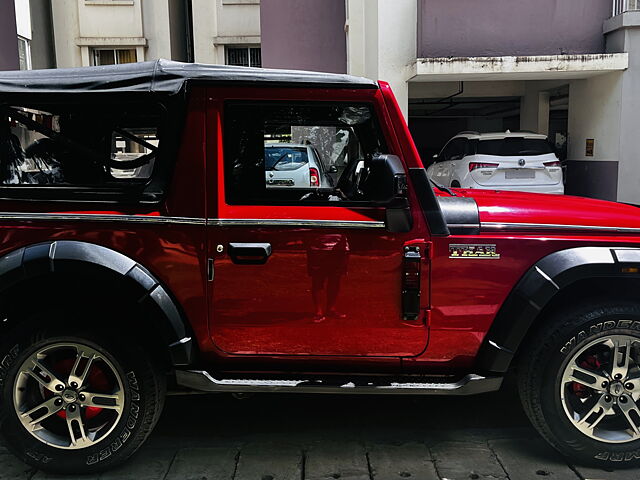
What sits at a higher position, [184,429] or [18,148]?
[18,148]

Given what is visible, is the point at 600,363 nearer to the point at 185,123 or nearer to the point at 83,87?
the point at 185,123

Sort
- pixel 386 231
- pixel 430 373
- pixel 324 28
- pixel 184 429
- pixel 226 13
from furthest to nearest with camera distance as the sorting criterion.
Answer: pixel 226 13
pixel 324 28
pixel 184 429
pixel 430 373
pixel 386 231

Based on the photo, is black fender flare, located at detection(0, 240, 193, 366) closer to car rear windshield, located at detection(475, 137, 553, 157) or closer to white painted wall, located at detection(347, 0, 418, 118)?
car rear windshield, located at detection(475, 137, 553, 157)

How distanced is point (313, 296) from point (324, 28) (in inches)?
530

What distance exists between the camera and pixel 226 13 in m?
18.8

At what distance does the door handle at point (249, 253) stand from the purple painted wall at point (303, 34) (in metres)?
12.7

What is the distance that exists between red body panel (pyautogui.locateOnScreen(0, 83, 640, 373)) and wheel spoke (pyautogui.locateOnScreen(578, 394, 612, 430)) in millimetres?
690

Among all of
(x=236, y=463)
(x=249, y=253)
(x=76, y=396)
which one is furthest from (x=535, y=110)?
(x=76, y=396)

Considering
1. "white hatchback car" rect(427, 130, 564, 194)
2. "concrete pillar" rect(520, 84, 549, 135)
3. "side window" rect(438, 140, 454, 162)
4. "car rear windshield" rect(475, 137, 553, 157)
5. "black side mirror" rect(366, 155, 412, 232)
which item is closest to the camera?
"black side mirror" rect(366, 155, 412, 232)

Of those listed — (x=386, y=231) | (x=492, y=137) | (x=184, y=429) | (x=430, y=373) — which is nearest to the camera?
(x=386, y=231)

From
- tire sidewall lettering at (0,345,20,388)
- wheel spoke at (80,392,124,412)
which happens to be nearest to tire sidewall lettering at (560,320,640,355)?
wheel spoke at (80,392,124,412)

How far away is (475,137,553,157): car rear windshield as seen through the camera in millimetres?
10562

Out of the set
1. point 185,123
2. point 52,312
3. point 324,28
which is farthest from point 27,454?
point 324,28

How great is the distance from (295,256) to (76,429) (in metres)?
1.46
